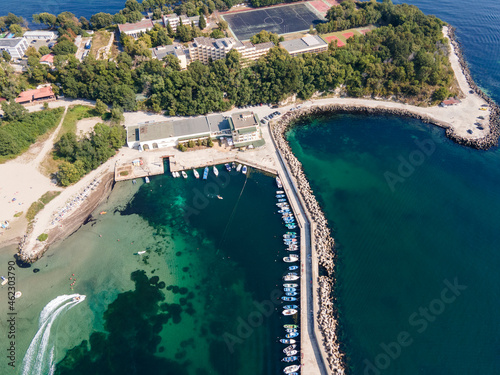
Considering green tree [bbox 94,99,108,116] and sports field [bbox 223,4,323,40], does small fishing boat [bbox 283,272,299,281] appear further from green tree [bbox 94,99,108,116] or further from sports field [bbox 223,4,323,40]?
sports field [bbox 223,4,323,40]

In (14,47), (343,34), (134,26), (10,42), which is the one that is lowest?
(14,47)

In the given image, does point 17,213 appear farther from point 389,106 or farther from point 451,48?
point 451,48

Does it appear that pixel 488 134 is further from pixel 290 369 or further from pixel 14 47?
pixel 14 47

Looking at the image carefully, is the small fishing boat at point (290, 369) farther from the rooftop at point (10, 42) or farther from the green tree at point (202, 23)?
the rooftop at point (10, 42)

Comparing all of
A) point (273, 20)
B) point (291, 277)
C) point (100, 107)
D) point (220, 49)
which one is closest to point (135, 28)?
point (220, 49)

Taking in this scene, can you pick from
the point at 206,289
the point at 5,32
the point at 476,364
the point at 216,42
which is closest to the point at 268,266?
the point at 206,289

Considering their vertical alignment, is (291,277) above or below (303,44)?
below

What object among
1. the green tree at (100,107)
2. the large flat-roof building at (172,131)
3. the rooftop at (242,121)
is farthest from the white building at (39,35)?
the rooftop at (242,121)

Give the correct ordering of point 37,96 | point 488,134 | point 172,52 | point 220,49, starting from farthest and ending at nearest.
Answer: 1. point 172,52
2. point 220,49
3. point 37,96
4. point 488,134
